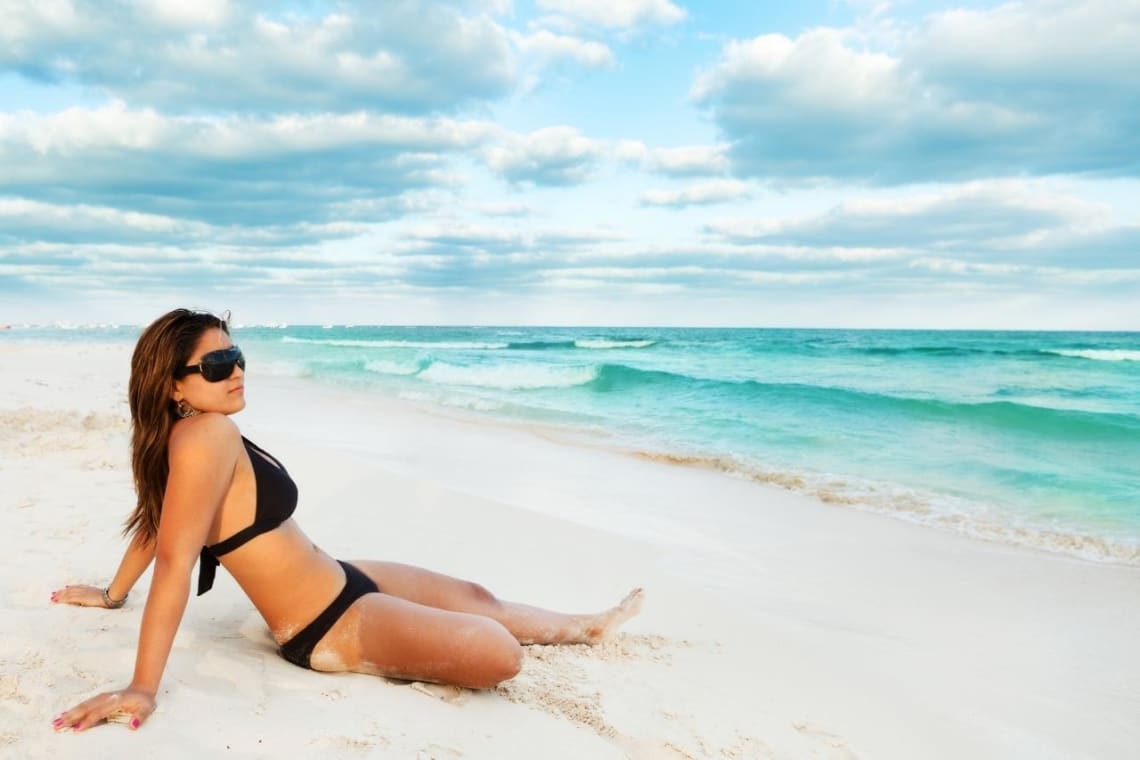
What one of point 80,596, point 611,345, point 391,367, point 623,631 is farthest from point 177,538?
point 611,345

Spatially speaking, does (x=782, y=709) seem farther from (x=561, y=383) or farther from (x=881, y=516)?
(x=561, y=383)

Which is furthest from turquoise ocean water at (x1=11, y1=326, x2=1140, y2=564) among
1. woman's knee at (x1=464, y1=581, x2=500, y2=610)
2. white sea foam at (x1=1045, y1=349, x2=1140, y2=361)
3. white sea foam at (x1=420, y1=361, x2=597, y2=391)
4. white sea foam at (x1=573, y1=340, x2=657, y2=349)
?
white sea foam at (x1=573, y1=340, x2=657, y2=349)

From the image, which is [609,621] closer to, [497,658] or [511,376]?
[497,658]

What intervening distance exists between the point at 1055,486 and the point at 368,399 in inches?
574

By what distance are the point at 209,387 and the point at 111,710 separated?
3.81 ft

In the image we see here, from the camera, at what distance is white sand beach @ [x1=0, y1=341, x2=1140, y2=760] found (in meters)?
2.98

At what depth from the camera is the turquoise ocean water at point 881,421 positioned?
996cm

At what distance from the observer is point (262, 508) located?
320cm

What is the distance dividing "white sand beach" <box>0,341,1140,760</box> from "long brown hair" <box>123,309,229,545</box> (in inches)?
32.2

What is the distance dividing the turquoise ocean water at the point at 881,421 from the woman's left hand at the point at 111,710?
8.46 m

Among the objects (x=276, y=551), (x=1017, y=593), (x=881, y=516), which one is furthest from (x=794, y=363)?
(x=276, y=551)

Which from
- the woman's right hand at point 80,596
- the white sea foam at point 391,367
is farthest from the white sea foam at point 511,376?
the woman's right hand at point 80,596

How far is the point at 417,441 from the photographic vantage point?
12.2m

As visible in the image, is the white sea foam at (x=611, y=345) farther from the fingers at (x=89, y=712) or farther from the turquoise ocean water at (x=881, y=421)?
the fingers at (x=89, y=712)
